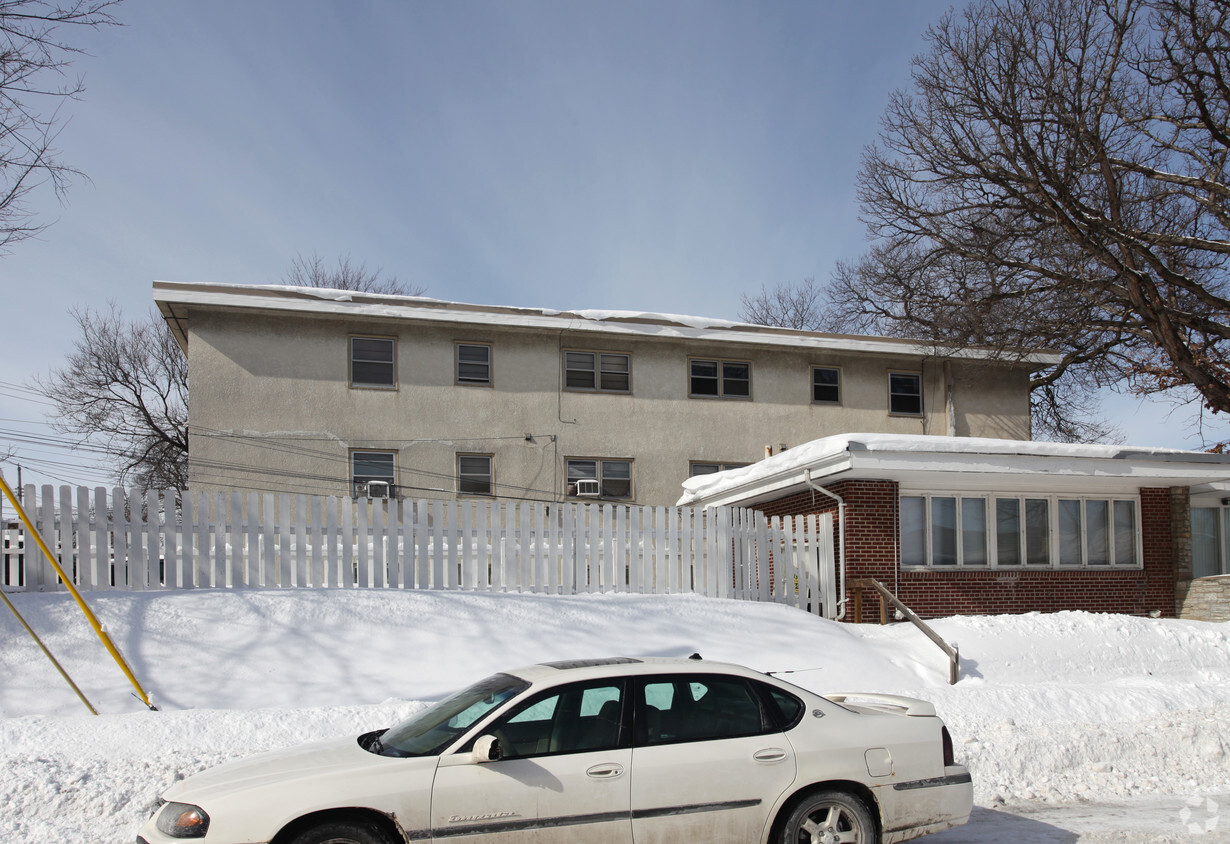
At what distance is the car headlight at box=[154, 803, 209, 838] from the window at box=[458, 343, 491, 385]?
51.8 feet

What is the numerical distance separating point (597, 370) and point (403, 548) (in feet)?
33.0

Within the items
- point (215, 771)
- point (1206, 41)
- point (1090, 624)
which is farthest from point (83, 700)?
point (1206, 41)

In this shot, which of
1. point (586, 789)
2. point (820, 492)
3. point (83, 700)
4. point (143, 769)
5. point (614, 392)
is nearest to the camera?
point (586, 789)

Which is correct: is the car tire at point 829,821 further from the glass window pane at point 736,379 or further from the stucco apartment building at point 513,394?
the glass window pane at point 736,379

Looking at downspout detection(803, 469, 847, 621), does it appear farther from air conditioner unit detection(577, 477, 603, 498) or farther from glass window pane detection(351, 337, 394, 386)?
glass window pane detection(351, 337, 394, 386)

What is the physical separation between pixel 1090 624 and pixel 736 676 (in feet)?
30.5

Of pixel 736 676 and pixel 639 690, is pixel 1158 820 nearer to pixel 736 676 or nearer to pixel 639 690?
pixel 736 676

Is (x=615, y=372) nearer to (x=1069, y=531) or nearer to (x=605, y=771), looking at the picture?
(x=1069, y=531)

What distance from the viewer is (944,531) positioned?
49.7ft

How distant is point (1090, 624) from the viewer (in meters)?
12.9

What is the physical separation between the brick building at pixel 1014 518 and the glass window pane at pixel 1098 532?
0.02 m

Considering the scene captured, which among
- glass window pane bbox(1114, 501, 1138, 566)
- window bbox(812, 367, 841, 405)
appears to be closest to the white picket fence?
glass window pane bbox(1114, 501, 1138, 566)

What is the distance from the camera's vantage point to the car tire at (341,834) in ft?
15.3

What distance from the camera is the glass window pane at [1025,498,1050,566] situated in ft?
51.3
